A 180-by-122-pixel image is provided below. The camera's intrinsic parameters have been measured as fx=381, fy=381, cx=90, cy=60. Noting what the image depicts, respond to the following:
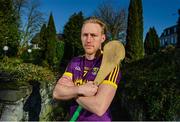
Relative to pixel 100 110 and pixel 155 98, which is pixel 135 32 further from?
pixel 100 110

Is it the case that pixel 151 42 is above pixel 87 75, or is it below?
above

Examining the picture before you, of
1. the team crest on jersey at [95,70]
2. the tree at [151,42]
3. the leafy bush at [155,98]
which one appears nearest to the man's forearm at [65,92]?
the team crest on jersey at [95,70]

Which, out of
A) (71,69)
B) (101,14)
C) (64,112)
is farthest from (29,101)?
(101,14)

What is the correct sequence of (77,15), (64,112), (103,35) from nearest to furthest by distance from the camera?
(103,35)
(64,112)
(77,15)

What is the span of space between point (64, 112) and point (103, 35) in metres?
5.69

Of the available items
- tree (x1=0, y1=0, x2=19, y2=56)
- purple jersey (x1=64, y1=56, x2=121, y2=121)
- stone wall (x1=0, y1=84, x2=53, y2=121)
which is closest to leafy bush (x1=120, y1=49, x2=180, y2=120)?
stone wall (x1=0, y1=84, x2=53, y2=121)

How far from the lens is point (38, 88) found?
26.6 ft

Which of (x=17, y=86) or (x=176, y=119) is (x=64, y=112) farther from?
(x=176, y=119)

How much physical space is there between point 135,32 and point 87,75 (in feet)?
89.5

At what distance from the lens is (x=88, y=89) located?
2656 mm

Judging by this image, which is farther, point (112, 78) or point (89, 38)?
point (89, 38)

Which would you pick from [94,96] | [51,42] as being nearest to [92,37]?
[94,96]

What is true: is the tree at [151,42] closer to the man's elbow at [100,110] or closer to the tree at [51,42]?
the tree at [51,42]

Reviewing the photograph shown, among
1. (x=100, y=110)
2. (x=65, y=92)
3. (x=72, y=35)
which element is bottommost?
(x=100, y=110)
